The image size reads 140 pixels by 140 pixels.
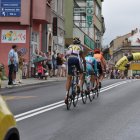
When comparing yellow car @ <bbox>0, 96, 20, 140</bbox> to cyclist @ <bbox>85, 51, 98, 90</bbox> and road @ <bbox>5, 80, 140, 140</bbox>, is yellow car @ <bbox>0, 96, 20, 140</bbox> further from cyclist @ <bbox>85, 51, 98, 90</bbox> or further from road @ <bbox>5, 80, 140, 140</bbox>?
cyclist @ <bbox>85, 51, 98, 90</bbox>

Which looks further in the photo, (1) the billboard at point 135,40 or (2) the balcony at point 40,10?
(1) the billboard at point 135,40

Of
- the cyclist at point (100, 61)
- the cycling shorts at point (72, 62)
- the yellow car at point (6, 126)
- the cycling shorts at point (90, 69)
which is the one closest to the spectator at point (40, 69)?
the cyclist at point (100, 61)

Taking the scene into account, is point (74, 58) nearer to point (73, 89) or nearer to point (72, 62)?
→ point (72, 62)

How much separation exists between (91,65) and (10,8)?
19244 mm

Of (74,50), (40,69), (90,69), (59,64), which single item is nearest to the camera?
(74,50)

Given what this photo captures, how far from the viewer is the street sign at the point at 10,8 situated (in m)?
35.4

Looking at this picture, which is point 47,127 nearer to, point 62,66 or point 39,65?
point 39,65

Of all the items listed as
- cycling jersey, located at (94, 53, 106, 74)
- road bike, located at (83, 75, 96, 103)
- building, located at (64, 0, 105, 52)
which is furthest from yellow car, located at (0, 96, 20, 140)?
building, located at (64, 0, 105, 52)

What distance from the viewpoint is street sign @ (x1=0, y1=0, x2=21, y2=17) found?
35.4 metres

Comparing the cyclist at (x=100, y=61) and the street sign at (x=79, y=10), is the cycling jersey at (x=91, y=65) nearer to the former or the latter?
the cyclist at (x=100, y=61)

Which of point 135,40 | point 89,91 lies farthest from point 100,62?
point 135,40

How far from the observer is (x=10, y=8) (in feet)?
117

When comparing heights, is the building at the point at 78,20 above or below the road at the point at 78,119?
above

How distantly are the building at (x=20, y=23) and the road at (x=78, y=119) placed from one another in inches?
749
